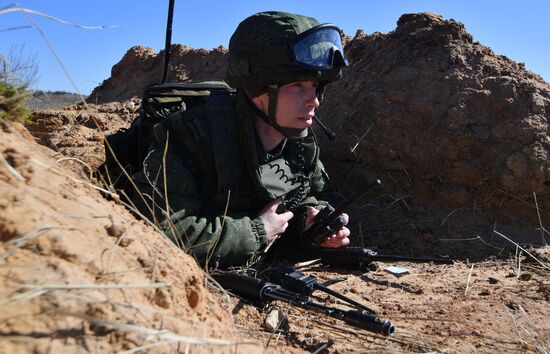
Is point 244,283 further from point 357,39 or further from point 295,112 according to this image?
point 357,39

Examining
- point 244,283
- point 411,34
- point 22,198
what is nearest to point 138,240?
point 22,198

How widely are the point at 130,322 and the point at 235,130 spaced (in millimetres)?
2150

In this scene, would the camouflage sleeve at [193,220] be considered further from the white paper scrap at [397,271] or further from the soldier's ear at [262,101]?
the white paper scrap at [397,271]

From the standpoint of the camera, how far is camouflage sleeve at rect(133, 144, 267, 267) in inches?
124

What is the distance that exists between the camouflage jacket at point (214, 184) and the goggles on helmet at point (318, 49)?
17.9 inches

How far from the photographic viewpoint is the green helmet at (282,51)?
348 centimetres

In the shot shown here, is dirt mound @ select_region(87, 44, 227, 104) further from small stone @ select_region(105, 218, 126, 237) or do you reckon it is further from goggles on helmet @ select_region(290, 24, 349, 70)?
small stone @ select_region(105, 218, 126, 237)

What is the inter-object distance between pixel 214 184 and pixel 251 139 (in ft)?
1.13

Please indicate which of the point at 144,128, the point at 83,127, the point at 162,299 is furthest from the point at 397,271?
the point at 83,127

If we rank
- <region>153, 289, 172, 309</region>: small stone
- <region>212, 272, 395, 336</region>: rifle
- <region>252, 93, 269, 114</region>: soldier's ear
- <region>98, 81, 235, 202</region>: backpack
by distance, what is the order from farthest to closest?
<region>98, 81, 235, 202</region>: backpack
<region>252, 93, 269, 114</region>: soldier's ear
<region>212, 272, 395, 336</region>: rifle
<region>153, 289, 172, 309</region>: small stone

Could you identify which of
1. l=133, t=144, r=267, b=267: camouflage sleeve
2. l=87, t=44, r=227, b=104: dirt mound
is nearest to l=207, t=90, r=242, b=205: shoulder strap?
l=133, t=144, r=267, b=267: camouflage sleeve

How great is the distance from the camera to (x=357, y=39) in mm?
6301

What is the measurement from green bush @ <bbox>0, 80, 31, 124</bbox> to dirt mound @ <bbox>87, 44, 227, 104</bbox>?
6.90m

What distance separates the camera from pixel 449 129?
4.80 m
